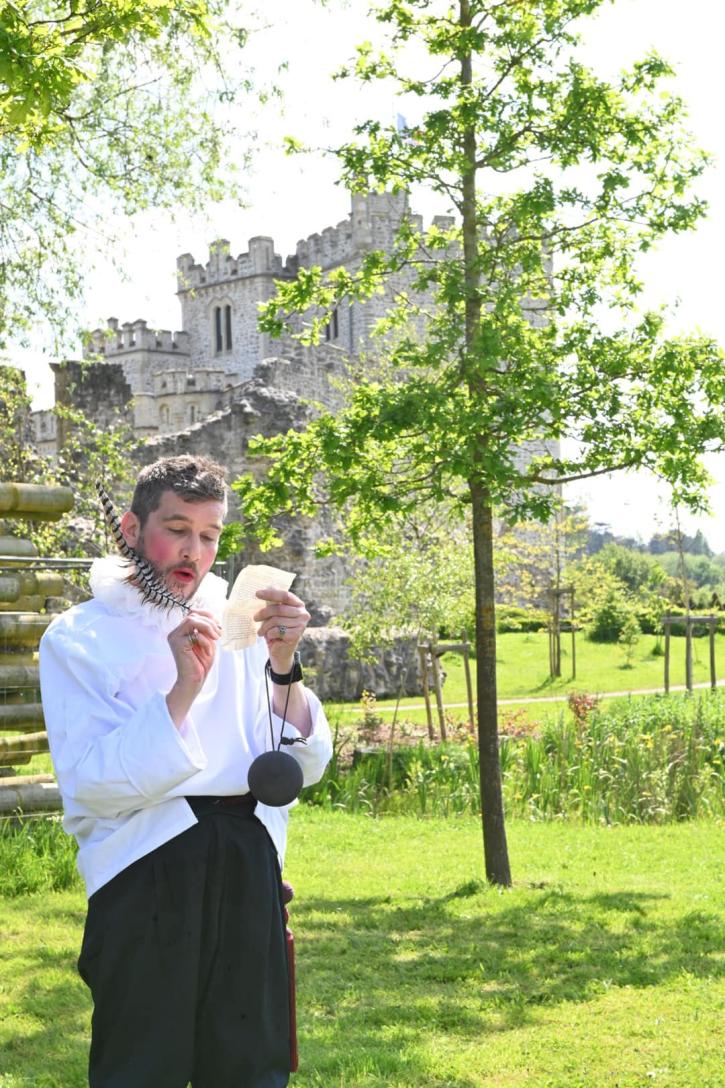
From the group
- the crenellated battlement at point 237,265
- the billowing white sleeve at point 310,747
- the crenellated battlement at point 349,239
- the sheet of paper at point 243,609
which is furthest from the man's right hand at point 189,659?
the crenellated battlement at point 237,265

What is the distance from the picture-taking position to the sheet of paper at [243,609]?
274 cm

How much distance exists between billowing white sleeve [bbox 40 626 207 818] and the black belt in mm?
143

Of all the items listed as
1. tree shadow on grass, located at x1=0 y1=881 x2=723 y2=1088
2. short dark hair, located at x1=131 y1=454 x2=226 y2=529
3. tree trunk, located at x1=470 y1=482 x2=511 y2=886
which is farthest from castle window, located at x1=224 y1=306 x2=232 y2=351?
short dark hair, located at x1=131 y1=454 x2=226 y2=529

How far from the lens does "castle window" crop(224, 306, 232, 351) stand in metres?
64.9

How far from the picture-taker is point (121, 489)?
17203mm

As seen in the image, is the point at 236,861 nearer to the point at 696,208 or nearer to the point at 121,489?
the point at 696,208

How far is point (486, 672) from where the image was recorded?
7512 mm

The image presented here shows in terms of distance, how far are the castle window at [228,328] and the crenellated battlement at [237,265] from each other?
1518 millimetres

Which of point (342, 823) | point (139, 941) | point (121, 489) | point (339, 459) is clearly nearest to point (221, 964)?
point (139, 941)

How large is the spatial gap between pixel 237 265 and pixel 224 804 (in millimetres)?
62707

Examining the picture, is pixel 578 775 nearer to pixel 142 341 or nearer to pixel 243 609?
pixel 243 609

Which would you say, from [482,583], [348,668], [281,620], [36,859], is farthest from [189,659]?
[348,668]

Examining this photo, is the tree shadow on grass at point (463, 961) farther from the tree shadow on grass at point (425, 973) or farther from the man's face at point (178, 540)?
the man's face at point (178, 540)

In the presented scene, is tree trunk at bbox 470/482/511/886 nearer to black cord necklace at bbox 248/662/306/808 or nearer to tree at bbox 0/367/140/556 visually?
black cord necklace at bbox 248/662/306/808
